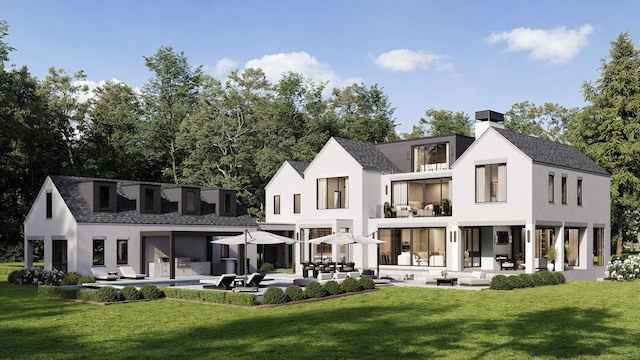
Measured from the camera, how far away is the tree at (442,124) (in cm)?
7244

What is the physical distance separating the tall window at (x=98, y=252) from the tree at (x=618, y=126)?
37.4m

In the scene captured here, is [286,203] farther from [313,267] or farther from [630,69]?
[630,69]

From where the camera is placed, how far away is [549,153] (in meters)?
35.7

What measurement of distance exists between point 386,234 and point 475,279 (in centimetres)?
1070

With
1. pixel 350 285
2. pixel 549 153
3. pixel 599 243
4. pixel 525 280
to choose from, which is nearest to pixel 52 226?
pixel 350 285

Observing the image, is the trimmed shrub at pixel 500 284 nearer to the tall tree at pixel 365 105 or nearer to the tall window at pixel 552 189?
the tall window at pixel 552 189

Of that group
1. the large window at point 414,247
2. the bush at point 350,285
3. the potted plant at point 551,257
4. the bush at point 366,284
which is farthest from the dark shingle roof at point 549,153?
the bush at point 350,285

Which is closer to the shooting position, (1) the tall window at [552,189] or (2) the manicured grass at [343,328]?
(2) the manicured grass at [343,328]

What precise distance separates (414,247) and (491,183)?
6.69 m

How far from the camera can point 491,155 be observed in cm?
3431

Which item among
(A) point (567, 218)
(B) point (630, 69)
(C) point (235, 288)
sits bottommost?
(C) point (235, 288)

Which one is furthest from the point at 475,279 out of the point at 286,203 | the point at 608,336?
the point at 286,203

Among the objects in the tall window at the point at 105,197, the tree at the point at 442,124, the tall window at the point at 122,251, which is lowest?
the tall window at the point at 122,251

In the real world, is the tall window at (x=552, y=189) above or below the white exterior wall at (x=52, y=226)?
above
